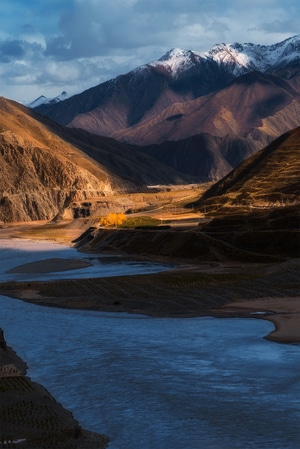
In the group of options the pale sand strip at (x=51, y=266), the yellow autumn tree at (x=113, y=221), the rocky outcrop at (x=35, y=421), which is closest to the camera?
the rocky outcrop at (x=35, y=421)

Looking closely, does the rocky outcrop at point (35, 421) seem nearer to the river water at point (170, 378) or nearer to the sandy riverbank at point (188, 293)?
the river water at point (170, 378)

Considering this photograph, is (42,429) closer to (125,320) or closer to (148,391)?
(148,391)

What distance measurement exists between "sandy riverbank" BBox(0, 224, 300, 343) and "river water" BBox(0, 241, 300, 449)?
619 cm

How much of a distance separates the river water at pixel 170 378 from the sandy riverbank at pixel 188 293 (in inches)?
244

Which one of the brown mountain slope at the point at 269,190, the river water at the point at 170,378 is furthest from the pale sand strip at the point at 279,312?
the brown mountain slope at the point at 269,190

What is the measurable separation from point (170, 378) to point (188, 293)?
118 ft

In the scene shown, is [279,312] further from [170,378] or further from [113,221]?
[113,221]

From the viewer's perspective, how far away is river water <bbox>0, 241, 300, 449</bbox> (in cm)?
3422

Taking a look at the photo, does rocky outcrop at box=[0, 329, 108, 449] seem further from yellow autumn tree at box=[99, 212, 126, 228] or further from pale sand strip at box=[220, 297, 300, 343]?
yellow autumn tree at box=[99, 212, 126, 228]

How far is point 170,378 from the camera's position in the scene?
140ft

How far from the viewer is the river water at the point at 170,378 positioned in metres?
34.2

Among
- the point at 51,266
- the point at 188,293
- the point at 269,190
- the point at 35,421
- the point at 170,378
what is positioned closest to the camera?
the point at 35,421

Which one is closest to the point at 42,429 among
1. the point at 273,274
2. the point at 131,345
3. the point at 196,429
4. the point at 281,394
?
the point at 196,429

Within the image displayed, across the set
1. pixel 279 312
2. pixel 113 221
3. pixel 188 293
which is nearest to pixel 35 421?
pixel 279 312
